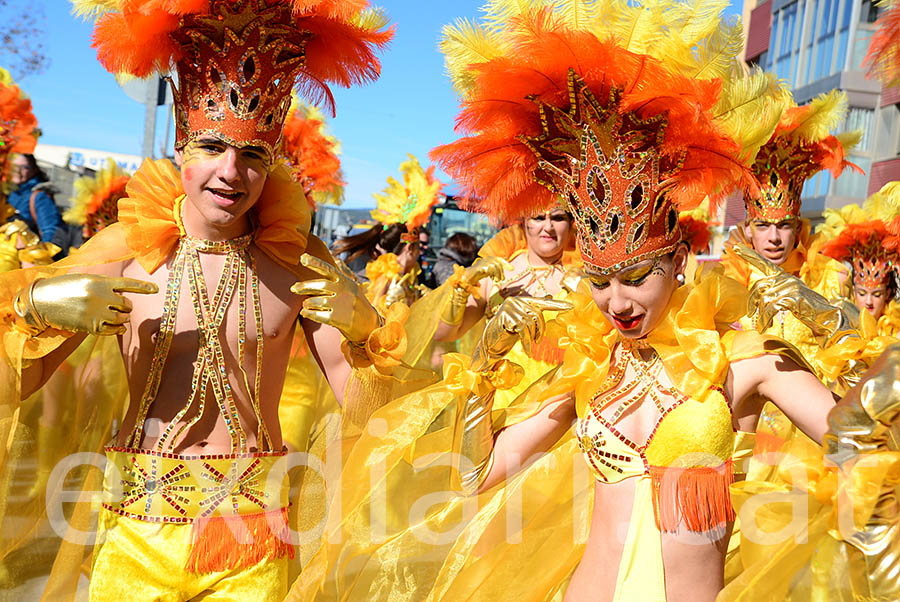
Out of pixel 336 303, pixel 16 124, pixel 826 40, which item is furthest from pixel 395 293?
pixel 826 40

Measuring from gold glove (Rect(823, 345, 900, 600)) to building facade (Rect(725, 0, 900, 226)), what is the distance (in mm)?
17726

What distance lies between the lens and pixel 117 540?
2818 millimetres

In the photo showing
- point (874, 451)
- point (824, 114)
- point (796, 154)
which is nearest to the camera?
point (874, 451)

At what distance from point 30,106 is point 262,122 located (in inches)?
123

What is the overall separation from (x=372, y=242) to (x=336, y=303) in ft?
20.7

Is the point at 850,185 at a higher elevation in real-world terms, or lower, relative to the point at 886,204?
higher

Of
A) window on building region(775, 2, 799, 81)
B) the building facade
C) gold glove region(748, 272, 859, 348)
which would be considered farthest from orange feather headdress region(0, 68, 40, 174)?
window on building region(775, 2, 799, 81)

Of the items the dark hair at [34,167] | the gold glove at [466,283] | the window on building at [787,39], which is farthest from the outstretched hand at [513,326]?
the window on building at [787,39]

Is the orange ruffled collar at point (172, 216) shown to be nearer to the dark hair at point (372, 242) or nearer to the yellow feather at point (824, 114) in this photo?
the yellow feather at point (824, 114)

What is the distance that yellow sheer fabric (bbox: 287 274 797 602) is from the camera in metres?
2.54

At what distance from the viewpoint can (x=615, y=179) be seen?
252 centimetres

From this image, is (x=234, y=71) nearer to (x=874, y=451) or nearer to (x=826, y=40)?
(x=874, y=451)

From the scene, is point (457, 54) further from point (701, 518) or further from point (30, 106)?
point (30, 106)

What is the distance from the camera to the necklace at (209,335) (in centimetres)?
286
